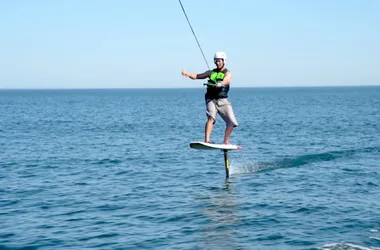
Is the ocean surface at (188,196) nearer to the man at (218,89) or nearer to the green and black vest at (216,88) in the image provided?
the man at (218,89)

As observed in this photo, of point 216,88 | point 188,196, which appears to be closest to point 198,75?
point 216,88

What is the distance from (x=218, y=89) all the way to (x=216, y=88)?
10 centimetres

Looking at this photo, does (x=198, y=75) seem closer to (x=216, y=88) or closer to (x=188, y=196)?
(x=216, y=88)

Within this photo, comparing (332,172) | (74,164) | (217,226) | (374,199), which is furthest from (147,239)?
(74,164)

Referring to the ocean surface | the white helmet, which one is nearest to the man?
the white helmet

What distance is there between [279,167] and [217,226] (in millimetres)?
17675

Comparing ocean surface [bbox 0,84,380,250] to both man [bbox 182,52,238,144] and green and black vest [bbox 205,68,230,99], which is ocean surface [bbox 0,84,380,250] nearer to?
man [bbox 182,52,238,144]

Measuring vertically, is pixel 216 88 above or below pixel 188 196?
above

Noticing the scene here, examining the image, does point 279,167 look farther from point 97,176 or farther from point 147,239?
point 147,239

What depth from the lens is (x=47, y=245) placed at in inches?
886

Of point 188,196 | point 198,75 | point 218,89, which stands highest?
point 198,75

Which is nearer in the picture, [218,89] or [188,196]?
[218,89]

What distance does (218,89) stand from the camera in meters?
24.8

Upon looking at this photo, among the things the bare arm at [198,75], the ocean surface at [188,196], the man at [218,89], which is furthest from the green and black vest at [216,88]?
the ocean surface at [188,196]
